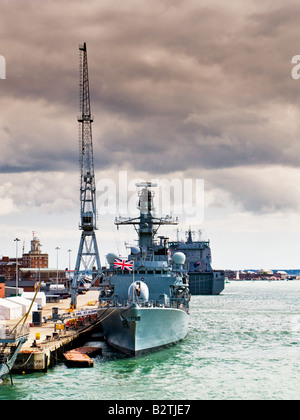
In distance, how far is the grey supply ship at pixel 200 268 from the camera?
15812 cm

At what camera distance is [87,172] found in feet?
273

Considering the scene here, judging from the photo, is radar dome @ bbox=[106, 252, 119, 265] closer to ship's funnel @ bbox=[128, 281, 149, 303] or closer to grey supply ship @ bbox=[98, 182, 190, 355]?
grey supply ship @ bbox=[98, 182, 190, 355]

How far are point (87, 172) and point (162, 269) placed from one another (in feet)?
125

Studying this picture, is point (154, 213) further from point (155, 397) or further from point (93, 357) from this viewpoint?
point (155, 397)

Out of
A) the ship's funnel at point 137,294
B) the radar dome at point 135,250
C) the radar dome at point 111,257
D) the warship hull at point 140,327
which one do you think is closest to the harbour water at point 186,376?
the warship hull at point 140,327

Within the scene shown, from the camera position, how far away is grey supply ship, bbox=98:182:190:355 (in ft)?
134

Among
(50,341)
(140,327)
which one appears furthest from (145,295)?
(50,341)

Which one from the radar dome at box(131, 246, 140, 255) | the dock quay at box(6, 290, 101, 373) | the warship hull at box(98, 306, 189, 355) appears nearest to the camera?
the dock quay at box(6, 290, 101, 373)

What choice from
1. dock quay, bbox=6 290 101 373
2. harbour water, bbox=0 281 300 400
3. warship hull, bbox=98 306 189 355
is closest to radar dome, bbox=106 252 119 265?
dock quay, bbox=6 290 101 373

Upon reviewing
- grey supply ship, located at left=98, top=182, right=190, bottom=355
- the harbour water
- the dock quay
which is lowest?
the harbour water

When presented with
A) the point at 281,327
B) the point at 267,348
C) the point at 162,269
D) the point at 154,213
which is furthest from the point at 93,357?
the point at 281,327

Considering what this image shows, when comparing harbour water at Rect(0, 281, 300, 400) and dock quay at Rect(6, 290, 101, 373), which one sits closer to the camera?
harbour water at Rect(0, 281, 300, 400)

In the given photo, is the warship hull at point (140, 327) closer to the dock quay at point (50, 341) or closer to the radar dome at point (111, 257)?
the dock quay at point (50, 341)

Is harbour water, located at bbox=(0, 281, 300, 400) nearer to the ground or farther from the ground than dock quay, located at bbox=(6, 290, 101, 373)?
nearer to the ground
